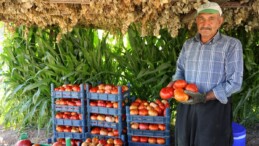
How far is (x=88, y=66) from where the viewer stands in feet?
15.8

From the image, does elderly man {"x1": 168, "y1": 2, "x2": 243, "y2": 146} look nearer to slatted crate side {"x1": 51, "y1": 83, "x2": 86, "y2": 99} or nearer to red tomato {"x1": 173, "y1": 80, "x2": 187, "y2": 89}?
red tomato {"x1": 173, "y1": 80, "x2": 187, "y2": 89}

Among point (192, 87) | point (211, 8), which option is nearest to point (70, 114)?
point (192, 87)

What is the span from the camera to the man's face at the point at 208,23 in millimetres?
2770

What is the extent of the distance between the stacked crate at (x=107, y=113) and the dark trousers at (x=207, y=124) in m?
1.13

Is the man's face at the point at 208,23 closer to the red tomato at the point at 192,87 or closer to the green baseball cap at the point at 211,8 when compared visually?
the green baseball cap at the point at 211,8

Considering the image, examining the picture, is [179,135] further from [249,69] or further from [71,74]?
[71,74]

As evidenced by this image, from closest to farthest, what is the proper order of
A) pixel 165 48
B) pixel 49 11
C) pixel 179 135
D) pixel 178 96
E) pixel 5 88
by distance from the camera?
1. pixel 178 96
2. pixel 179 135
3. pixel 49 11
4. pixel 165 48
5. pixel 5 88

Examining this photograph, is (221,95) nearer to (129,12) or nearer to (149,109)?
(129,12)

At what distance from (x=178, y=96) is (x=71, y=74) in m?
2.32

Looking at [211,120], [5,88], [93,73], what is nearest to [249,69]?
[211,120]

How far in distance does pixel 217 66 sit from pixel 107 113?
164 cm

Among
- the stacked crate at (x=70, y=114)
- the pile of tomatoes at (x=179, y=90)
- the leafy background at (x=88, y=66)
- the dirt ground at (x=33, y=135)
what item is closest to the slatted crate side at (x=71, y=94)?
the stacked crate at (x=70, y=114)

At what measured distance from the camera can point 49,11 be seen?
3322mm

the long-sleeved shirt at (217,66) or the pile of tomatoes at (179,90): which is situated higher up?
the long-sleeved shirt at (217,66)
